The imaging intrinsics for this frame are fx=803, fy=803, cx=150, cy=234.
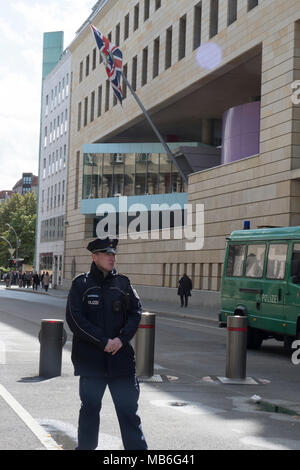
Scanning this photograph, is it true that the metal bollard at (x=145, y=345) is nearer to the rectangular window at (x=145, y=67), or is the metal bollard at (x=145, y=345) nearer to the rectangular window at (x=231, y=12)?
the rectangular window at (x=231, y=12)

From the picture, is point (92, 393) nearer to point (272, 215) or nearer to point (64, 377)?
point (64, 377)

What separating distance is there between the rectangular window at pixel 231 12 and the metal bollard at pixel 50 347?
30.7 meters

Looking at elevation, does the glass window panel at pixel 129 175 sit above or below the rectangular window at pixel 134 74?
below

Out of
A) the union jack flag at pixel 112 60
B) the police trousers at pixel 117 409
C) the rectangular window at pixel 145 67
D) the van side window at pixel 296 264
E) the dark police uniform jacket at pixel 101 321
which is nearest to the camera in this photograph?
the police trousers at pixel 117 409

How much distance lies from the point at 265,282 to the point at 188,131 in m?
42.2

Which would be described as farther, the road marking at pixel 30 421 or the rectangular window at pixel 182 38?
the rectangular window at pixel 182 38

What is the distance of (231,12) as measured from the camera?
3975 centimetres

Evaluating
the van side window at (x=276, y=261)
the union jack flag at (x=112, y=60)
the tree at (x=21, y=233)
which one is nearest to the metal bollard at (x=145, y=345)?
the van side window at (x=276, y=261)

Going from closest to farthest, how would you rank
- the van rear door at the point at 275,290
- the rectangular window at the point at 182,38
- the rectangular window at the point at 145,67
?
the van rear door at the point at 275,290
the rectangular window at the point at 182,38
the rectangular window at the point at 145,67

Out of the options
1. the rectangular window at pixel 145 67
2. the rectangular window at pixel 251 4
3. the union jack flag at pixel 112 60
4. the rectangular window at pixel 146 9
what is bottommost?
the union jack flag at pixel 112 60

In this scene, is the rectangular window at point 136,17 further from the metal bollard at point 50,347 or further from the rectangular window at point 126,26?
the metal bollard at point 50,347

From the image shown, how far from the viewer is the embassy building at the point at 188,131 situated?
34.3 m
